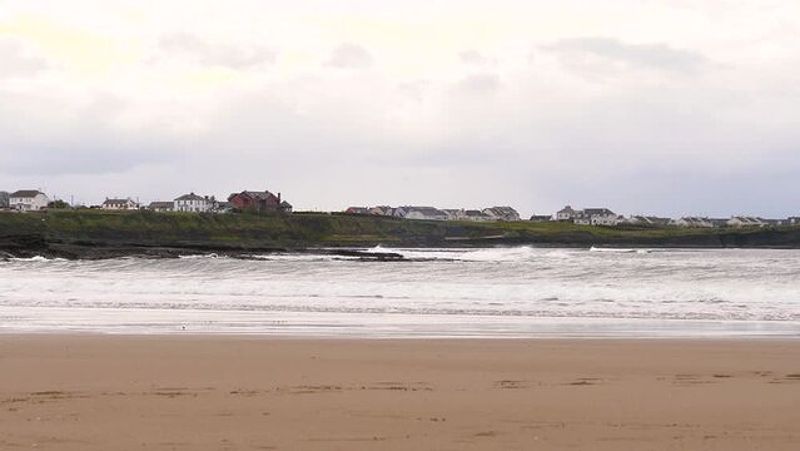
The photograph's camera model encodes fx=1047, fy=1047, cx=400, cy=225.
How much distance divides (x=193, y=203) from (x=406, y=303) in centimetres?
14957

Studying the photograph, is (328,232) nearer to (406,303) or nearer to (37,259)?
(37,259)

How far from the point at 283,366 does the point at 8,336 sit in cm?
618

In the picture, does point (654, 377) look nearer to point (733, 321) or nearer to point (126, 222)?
point (733, 321)

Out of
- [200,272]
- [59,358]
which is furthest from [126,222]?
[59,358]

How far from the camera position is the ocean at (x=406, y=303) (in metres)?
19.5

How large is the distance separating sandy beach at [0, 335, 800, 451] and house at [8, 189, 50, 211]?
14981 centimetres

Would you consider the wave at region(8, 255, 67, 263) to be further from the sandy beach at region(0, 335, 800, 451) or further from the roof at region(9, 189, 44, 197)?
the roof at region(9, 189, 44, 197)

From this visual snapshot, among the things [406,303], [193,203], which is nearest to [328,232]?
[193,203]

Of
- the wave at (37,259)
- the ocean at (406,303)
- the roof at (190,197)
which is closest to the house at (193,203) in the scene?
the roof at (190,197)

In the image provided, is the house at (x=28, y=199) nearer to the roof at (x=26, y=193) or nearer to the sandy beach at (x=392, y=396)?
the roof at (x=26, y=193)

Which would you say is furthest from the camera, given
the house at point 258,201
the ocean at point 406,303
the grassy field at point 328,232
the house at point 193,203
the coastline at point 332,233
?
the house at point 193,203

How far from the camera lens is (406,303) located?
2753 cm

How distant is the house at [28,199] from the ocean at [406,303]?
11669cm

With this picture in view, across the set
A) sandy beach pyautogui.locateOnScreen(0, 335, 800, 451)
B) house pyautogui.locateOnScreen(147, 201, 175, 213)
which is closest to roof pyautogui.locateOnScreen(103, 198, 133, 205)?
house pyautogui.locateOnScreen(147, 201, 175, 213)
